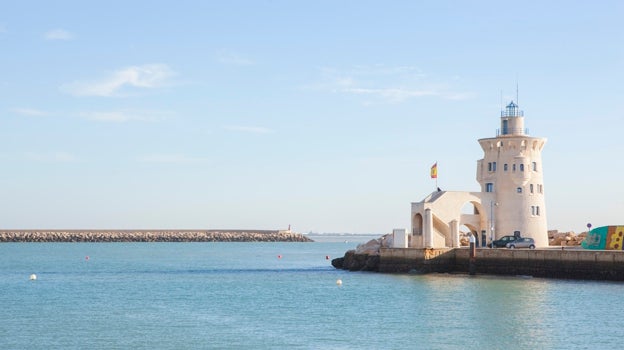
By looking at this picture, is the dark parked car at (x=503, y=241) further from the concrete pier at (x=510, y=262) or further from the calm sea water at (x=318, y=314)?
the calm sea water at (x=318, y=314)

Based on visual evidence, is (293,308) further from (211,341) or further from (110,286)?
(110,286)

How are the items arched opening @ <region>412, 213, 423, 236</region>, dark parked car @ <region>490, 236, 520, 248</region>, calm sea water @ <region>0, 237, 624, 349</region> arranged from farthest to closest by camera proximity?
1. arched opening @ <region>412, 213, 423, 236</region>
2. dark parked car @ <region>490, 236, 520, 248</region>
3. calm sea water @ <region>0, 237, 624, 349</region>

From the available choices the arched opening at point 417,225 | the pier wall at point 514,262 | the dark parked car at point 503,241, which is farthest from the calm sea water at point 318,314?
the dark parked car at point 503,241

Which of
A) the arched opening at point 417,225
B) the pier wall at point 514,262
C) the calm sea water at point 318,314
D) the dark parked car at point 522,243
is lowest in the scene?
the calm sea water at point 318,314

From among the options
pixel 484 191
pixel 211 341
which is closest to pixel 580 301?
pixel 211 341

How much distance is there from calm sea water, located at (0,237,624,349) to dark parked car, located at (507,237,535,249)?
20.6 feet

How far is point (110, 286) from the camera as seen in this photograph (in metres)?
61.3

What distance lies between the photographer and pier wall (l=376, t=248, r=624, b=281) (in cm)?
5412

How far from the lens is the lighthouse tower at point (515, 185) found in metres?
68.1

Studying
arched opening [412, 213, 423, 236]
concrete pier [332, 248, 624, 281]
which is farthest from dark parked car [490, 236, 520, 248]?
arched opening [412, 213, 423, 236]

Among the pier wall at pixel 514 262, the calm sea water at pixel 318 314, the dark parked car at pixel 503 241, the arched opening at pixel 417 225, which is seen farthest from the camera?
the arched opening at pixel 417 225

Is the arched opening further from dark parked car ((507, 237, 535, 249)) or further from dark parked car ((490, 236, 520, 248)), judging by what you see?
dark parked car ((507, 237, 535, 249))

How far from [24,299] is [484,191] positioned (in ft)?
113

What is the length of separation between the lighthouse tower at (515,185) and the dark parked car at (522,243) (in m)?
1.95
